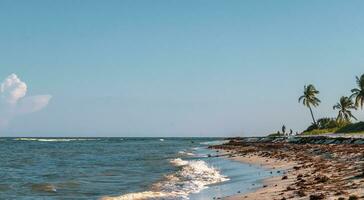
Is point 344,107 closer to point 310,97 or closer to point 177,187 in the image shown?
point 310,97

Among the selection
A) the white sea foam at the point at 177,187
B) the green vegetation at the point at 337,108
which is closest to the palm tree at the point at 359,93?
the green vegetation at the point at 337,108

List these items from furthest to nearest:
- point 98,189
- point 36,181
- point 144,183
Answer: point 36,181
point 144,183
point 98,189

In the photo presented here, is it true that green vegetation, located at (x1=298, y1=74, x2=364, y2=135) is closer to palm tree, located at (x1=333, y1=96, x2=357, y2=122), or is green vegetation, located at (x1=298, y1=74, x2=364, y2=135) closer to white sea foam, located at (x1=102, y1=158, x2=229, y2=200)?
palm tree, located at (x1=333, y1=96, x2=357, y2=122)

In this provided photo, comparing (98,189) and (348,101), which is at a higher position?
(348,101)

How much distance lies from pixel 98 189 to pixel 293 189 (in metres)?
13.4

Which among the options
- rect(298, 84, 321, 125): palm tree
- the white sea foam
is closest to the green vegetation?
rect(298, 84, 321, 125): palm tree

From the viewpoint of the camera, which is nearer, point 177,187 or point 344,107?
point 177,187

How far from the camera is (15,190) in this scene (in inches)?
1127

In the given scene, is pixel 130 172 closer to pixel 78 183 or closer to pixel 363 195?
pixel 78 183

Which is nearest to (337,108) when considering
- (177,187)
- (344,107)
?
(344,107)

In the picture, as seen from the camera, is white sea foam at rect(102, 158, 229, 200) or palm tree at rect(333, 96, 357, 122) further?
palm tree at rect(333, 96, 357, 122)

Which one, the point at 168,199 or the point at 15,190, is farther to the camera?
the point at 15,190

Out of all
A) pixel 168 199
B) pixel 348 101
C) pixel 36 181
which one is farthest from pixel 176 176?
pixel 348 101

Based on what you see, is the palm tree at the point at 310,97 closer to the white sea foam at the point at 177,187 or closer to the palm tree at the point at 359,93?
Answer: the palm tree at the point at 359,93
